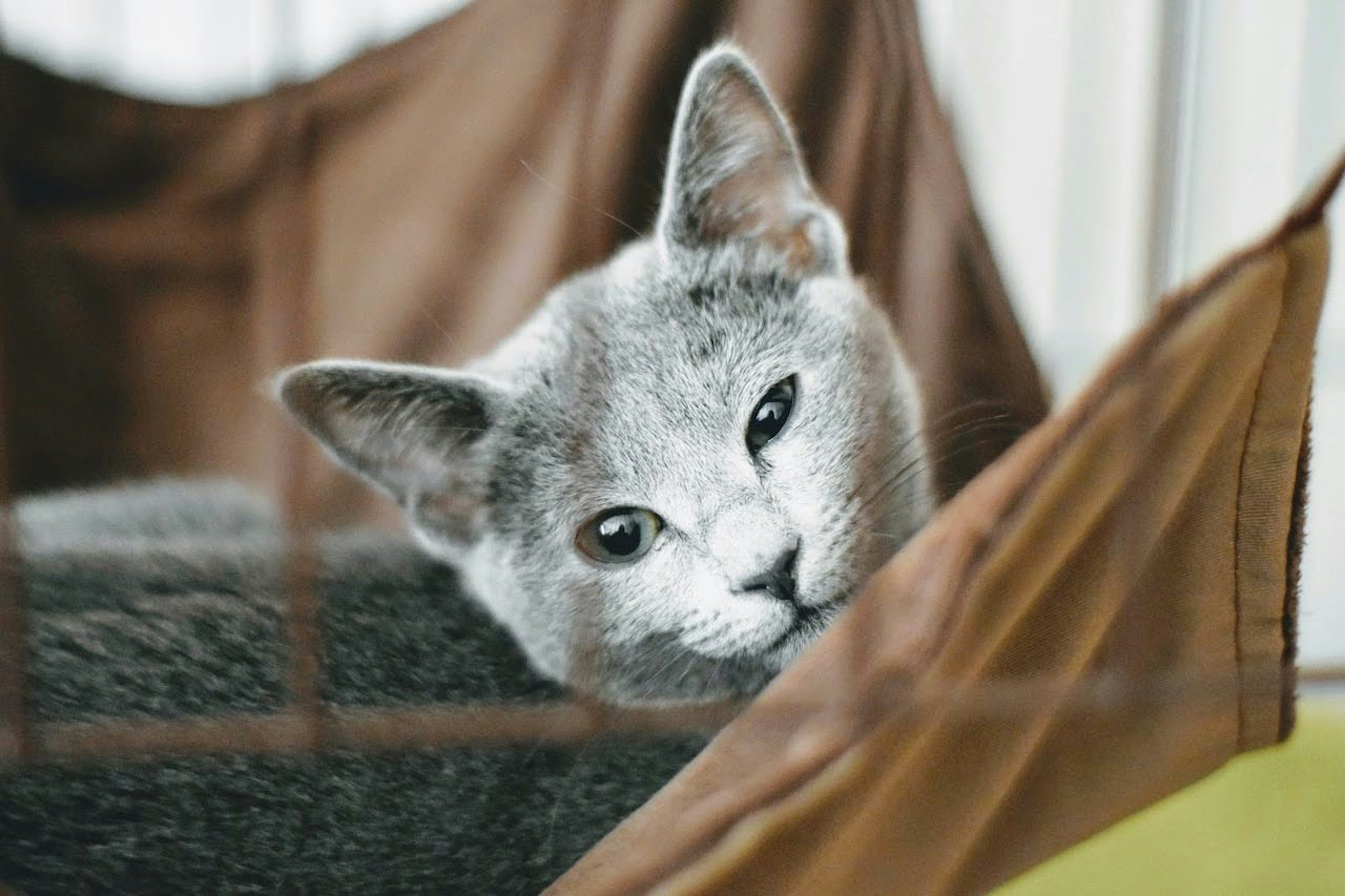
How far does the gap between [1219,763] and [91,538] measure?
1088 millimetres

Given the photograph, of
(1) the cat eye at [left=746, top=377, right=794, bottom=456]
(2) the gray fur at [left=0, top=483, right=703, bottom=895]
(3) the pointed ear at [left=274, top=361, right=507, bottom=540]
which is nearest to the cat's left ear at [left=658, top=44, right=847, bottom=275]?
(1) the cat eye at [left=746, top=377, right=794, bottom=456]

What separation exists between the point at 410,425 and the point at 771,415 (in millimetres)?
322

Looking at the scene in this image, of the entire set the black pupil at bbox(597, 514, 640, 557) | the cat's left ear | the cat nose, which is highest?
the cat's left ear

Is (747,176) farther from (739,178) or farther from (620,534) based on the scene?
(620,534)

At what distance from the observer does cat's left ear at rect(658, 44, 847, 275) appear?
89cm

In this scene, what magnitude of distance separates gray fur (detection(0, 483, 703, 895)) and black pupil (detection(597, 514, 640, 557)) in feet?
0.56

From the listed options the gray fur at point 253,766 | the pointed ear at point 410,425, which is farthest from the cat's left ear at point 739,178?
the gray fur at point 253,766

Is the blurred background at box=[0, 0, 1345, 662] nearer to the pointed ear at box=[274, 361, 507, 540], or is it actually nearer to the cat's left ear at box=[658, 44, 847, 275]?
the cat's left ear at box=[658, 44, 847, 275]

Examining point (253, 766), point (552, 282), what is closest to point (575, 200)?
point (552, 282)

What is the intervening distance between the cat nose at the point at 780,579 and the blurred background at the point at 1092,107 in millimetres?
360

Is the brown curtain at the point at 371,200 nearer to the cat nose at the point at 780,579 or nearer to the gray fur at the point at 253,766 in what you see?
the gray fur at the point at 253,766

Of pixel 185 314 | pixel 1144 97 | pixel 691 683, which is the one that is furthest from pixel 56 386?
pixel 1144 97

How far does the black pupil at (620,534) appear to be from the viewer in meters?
0.91

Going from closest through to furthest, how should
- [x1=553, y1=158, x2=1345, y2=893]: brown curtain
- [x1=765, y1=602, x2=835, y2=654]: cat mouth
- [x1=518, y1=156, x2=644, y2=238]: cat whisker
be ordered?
1. [x1=553, y1=158, x2=1345, y2=893]: brown curtain
2. [x1=765, y1=602, x2=835, y2=654]: cat mouth
3. [x1=518, y1=156, x2=644, y2=238]: cat whisker
